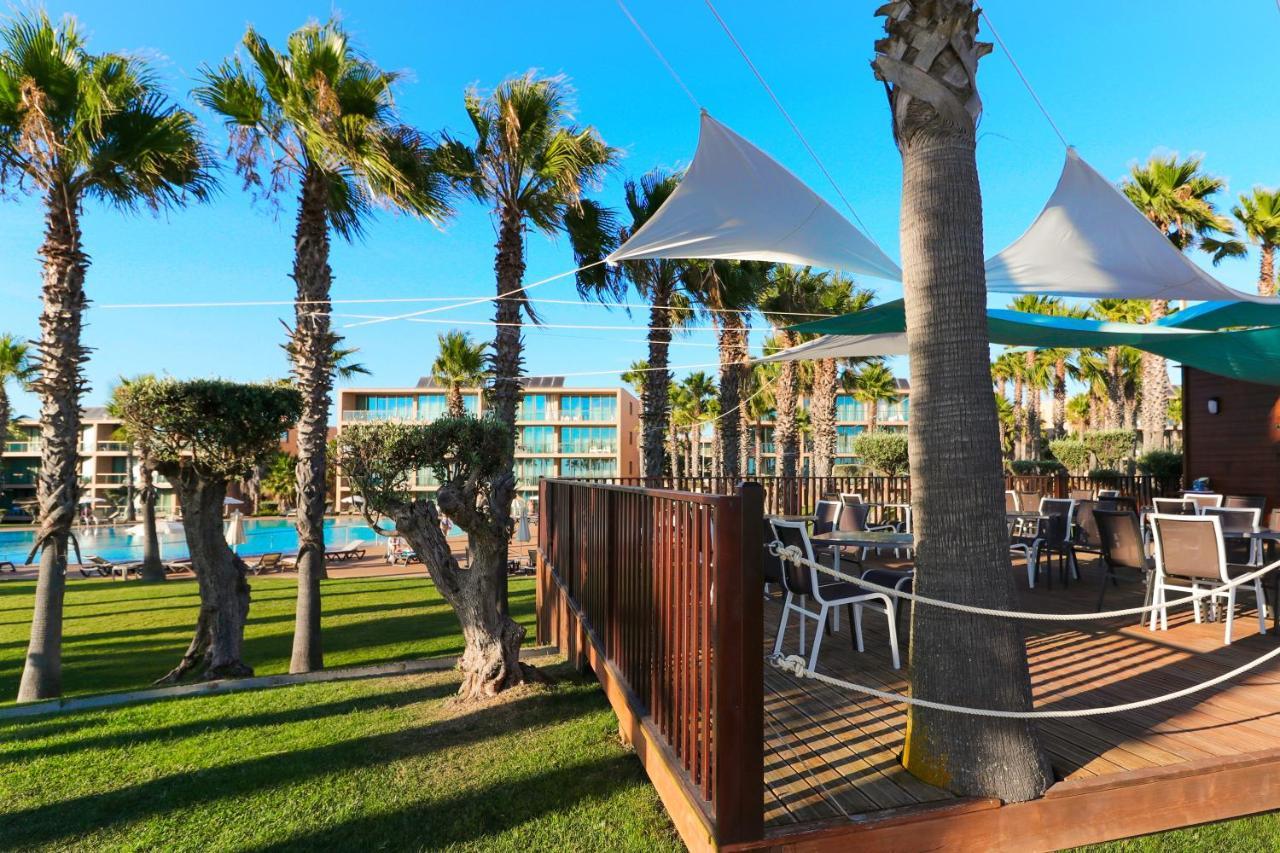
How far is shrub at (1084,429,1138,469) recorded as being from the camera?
22.3m

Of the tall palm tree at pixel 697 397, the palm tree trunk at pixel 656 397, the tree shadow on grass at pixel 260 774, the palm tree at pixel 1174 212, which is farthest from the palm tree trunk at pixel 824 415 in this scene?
the tall palm tree at pixel 697 397

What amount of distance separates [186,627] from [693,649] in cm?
1193

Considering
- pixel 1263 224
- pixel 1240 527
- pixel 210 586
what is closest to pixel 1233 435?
pixel 1240 527

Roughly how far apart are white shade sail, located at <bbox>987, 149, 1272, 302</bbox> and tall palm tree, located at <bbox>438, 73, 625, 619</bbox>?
546 centimetres

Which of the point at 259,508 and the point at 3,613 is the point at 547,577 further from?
the point at 259,508

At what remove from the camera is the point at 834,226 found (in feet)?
24.8

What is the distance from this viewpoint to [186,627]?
1116cm

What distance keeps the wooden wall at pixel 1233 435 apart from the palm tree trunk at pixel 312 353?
557 inches

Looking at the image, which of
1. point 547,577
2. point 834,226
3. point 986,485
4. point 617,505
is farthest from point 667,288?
point 986,485

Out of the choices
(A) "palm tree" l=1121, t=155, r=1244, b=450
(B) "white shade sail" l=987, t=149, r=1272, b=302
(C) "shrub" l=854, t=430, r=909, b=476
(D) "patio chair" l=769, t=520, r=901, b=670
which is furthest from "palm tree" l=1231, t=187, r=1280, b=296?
(D) "patio chair" l=769, t=520, r=901, b=670

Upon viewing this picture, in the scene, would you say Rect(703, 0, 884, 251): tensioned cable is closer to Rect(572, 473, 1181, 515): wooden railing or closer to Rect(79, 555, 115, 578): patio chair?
Rect(572, 473, 1181, 515): wooden railing

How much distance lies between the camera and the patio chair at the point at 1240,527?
6.04m

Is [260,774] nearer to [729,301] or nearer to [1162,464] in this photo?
[729,301]

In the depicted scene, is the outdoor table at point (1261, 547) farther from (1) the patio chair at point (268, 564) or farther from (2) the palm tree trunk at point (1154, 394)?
(1) the patio chair at point (268, 564)
